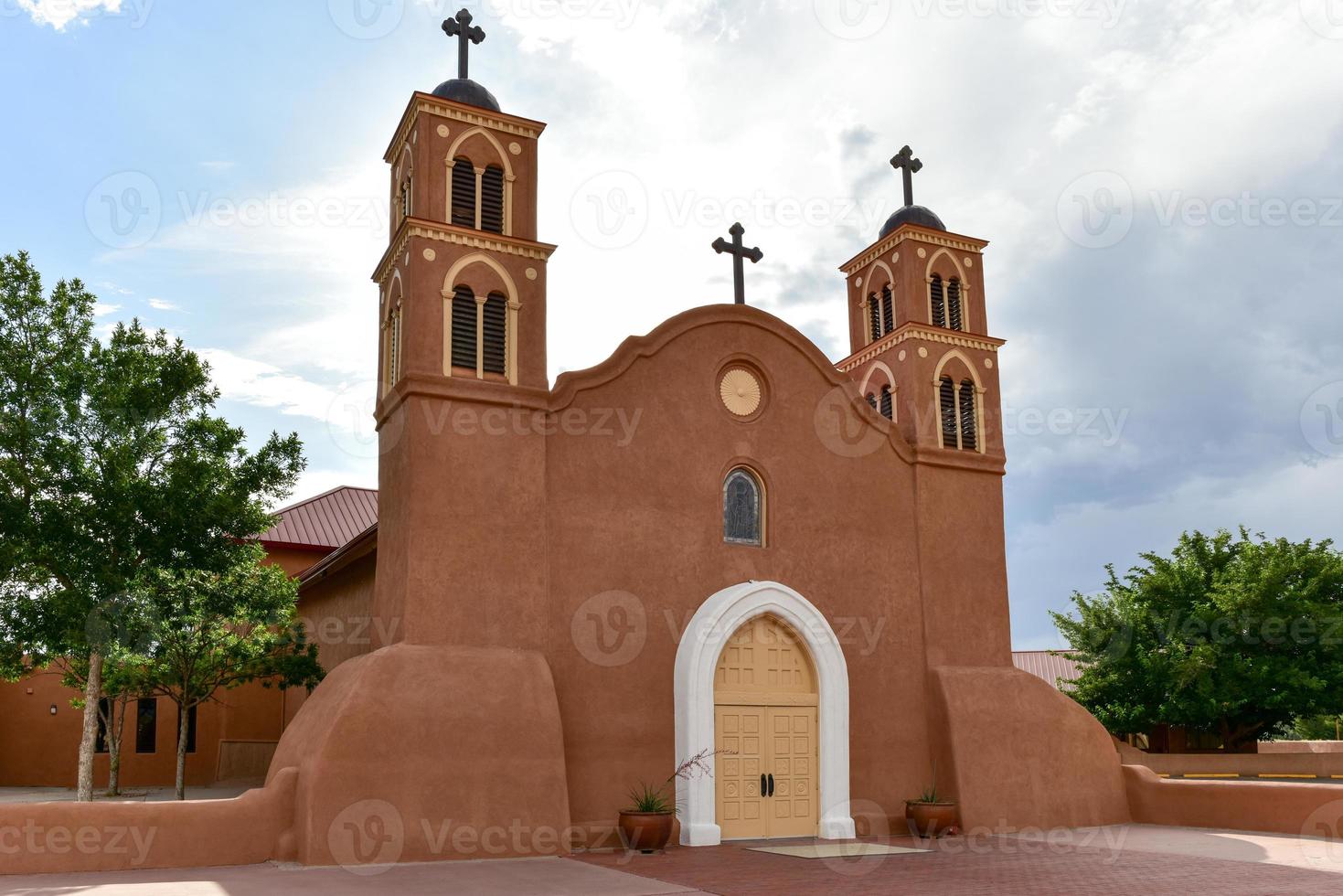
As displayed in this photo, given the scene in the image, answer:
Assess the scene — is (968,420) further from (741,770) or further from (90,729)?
(90,729)

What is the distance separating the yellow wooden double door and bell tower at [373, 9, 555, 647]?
3.32 m

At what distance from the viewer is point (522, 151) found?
54.5ft

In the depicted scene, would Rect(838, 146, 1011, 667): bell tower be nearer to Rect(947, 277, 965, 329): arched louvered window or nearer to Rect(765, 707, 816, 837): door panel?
Rect(947, 277, 965, 329): arched louvered window

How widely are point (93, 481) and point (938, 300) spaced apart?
46.7ft

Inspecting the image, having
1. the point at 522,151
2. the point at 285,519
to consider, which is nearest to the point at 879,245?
the point at 522,151

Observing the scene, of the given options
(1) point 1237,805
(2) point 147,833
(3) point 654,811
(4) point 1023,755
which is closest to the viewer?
(2) point 147,833

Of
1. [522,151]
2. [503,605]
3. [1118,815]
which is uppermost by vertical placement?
[522,151]

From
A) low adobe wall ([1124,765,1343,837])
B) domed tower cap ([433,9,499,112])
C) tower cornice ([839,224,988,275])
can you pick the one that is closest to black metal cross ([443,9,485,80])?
domed tower cap ([433,9,499,112])

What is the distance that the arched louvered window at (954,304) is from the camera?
20406 millimetres

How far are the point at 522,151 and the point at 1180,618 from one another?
19.6 m

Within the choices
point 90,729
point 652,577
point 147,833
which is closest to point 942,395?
point 652,577

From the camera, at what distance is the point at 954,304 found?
2052 centimetres

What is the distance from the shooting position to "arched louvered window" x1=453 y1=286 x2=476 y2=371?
50.4 ft

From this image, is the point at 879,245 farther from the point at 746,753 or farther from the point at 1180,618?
the point at 1180,618
